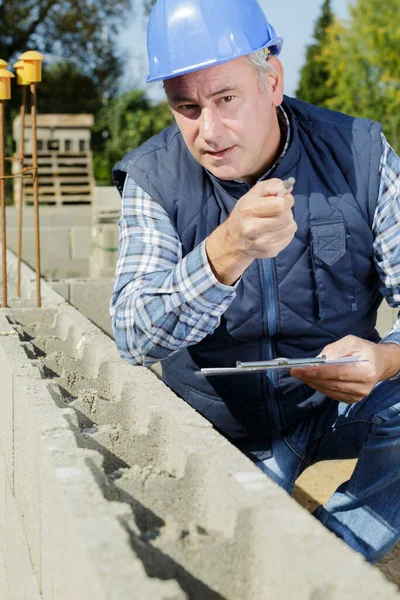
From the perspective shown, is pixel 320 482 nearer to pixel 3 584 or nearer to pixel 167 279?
pixel 3 584

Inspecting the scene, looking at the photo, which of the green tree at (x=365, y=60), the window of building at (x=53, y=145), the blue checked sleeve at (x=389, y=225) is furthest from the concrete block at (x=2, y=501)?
the green tree at (x=365, y=60)

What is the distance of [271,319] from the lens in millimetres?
2824

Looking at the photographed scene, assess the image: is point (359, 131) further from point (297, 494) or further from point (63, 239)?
point (63, 239)

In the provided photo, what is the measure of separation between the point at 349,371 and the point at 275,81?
90 centimetres

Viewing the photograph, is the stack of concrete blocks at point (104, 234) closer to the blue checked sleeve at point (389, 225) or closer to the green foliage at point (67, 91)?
the blue checked sleeve at point (389, 225)

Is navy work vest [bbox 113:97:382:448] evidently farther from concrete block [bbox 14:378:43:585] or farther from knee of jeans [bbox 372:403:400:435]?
concrete block [bbox 14:378:43:585]

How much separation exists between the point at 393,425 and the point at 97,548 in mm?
1432

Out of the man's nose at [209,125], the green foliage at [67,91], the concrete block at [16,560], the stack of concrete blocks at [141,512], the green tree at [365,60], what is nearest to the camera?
the stack of concrete blocks at [141,512]

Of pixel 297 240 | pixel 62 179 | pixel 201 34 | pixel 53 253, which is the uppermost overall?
pixel 201 34

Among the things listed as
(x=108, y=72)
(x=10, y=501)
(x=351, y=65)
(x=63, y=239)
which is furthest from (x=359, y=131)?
(x=351, y=65)

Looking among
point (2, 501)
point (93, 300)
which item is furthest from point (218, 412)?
Answer: point (93, 300)

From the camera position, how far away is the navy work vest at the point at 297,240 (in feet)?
9.20

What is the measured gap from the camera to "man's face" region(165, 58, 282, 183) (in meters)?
2.52

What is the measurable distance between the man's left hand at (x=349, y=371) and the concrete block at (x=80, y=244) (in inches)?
283
